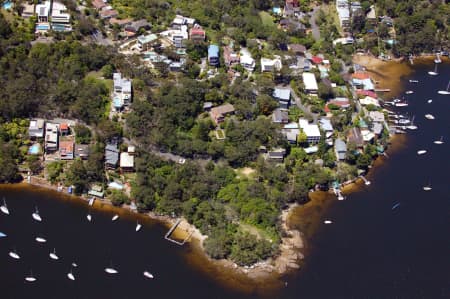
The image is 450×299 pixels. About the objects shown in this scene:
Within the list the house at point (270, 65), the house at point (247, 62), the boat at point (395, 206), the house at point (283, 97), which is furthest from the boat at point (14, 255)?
the house at point (270, 65)

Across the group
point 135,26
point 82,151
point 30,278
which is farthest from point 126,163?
point 135,26

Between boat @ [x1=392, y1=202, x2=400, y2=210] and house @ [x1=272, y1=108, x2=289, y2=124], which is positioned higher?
house @ [x1=272, y1=108, x2=289, y2=124]

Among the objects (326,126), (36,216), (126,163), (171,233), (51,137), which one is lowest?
(171,233)

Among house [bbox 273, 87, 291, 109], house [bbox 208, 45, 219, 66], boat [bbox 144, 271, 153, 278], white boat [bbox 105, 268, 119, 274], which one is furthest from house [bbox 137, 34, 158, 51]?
boat [bbox 144, 271, 153, 278]

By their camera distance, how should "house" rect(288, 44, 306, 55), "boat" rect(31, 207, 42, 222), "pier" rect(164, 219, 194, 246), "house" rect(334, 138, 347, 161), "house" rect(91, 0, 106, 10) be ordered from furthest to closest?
"house" rect(91, 0, 106, 10) < "house" rect(288, 44, 306, 55) < "house" rect(334, 138, 347, 161) < "boat" rect(31, 207, 42, 222) < "pier" rect(164, 219, 194, 246)

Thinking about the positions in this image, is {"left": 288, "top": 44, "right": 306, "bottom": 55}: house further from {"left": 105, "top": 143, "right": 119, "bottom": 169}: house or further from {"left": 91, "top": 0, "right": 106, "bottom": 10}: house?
{"left": 105, "top": 143, "right": 119, "bottom": 169}: house

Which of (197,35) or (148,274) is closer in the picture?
(148,274)

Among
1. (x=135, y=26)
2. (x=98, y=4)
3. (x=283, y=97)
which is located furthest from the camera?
(x=98, y=4)

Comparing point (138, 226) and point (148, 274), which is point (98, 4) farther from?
point (148, 274)
